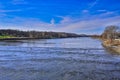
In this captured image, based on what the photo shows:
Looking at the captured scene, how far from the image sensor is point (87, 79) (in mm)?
20203

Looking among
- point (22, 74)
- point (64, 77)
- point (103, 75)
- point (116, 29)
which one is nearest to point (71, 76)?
point (64, 77)

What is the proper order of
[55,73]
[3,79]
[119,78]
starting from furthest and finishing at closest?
[55,73] → [119,78] → [3,79]

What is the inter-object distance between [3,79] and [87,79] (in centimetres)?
627

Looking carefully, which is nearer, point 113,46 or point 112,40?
point 113,46

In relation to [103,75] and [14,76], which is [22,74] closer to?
[14,76]

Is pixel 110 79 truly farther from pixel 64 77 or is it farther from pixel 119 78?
pixel 64 77

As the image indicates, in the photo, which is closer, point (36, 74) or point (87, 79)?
point (87, 79)

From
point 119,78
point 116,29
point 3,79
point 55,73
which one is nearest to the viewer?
point 3,79

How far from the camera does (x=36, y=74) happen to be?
21906 mm

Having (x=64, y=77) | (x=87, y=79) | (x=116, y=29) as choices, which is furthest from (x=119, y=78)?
(x=116, y=29)

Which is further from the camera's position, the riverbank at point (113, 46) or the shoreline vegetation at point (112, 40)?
the shoreline vegetation at point (112, 40)

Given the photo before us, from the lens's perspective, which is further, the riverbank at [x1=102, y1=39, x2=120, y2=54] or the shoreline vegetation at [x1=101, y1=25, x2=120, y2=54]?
the shoreline vegetation at [x1=101, y1=25, x2=120, y2=54]

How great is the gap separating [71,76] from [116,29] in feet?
367

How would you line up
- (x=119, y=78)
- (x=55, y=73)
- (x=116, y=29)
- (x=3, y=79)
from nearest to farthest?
(x=3, y=79) → (x=119, y=78) → (x=55, y=73) → (x=116, y=29)
